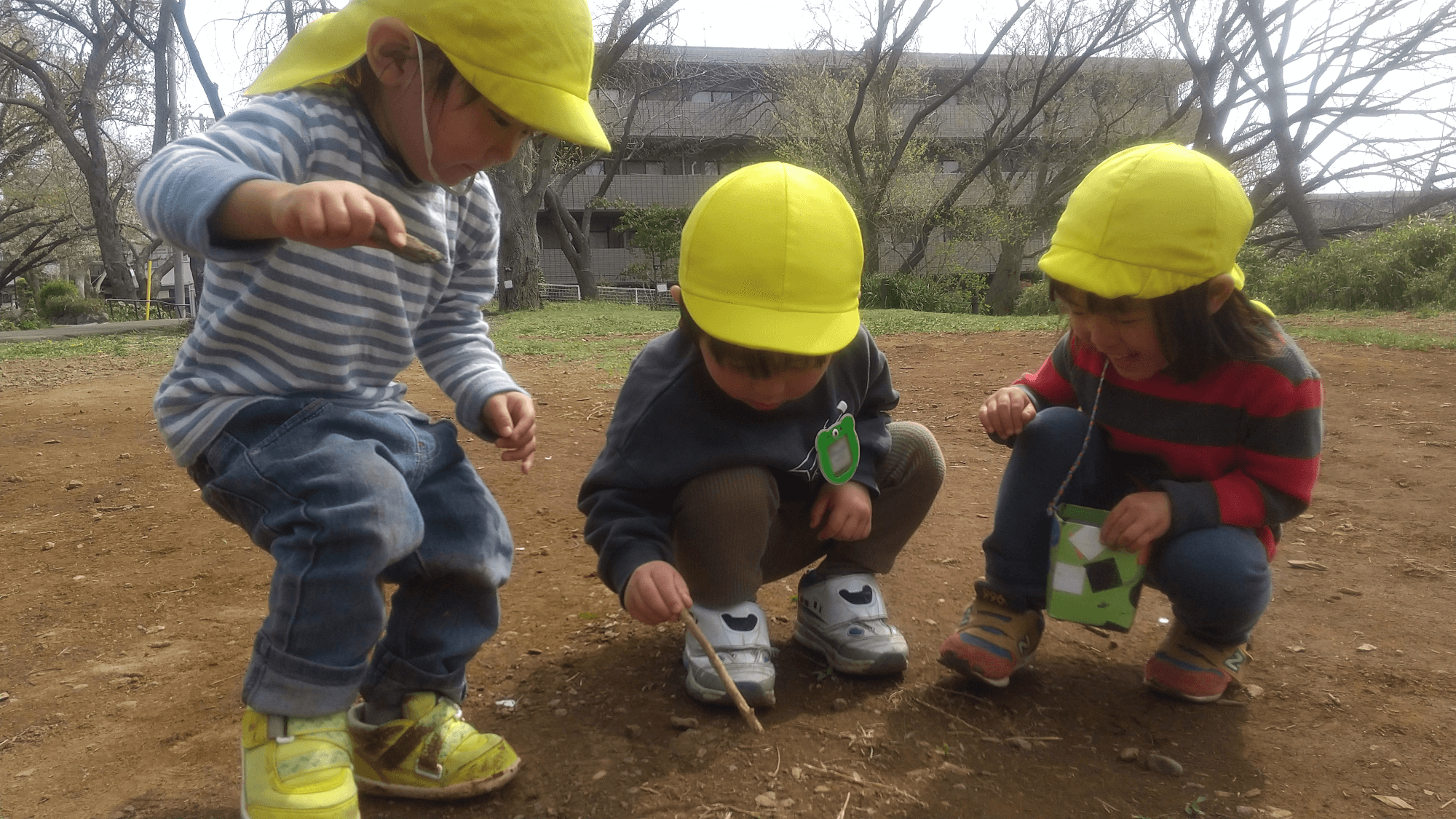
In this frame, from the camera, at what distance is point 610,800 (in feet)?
4.81

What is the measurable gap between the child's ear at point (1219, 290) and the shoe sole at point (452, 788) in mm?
1383

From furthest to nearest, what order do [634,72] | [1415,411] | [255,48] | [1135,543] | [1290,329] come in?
[634,72] < [255,48] < [1290,329] < [1415,411] < [1135,543]

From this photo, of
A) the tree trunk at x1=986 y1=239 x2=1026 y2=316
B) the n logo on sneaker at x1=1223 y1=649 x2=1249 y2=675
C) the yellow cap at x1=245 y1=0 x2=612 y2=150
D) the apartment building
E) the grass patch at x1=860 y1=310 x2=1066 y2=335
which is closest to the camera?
the yellow cap at x1=245 y1=0 x2=612 y2=150

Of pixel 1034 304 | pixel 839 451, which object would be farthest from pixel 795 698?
pixel 1034 304

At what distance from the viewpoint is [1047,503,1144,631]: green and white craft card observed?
1.78 metres

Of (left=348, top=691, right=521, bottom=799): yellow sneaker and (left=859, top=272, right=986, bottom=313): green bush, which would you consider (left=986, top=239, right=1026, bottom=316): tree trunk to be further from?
(left=348, top=691, right=521, bottom=799): yellow sneaker

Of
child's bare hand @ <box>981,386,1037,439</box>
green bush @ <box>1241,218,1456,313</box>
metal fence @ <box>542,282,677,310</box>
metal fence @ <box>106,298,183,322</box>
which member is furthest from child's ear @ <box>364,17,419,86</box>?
metal fence @ <box>542,282,677,310</box>

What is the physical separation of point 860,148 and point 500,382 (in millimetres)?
20079

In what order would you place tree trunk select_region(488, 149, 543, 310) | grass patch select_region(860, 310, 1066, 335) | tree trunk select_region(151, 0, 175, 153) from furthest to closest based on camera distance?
tree trunk select_region(488, 149, 543, 310) < tree trunk select_region(151, 0, 175, 153) < grass patch select_region(860, 310, 1066, 335)

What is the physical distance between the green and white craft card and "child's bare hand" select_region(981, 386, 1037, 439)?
0.21 m

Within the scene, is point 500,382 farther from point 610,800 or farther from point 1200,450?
point 1200,450

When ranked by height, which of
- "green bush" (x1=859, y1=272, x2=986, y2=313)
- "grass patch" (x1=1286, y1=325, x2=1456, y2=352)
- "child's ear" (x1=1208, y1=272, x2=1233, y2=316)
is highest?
"child's ear" (x1=1208, y1=272, x2=1233, y2=316)

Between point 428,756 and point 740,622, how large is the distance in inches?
23.1

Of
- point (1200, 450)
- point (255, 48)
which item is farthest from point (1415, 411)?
point (255, 48)
